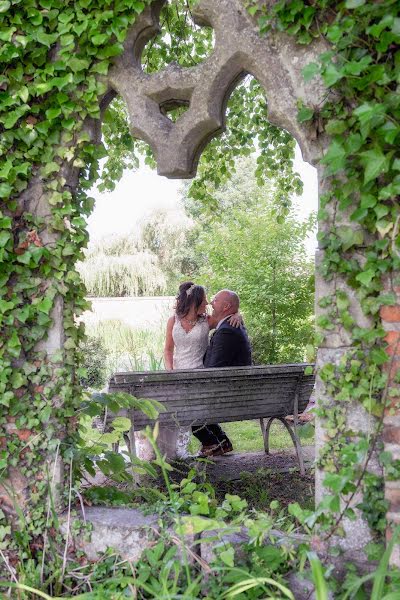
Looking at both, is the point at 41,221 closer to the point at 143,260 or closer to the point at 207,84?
the point at 207,84

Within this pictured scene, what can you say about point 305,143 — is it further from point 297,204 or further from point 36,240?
point 297,204

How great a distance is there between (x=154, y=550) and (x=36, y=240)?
5.28ft

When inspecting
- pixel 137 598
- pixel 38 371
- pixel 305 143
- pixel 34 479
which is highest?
pixel 305 143

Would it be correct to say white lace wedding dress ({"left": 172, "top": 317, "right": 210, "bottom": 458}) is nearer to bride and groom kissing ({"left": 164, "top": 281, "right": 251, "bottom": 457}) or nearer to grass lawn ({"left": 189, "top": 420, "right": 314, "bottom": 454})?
bride and groom kissing ({"left": 164, "top": 281, "right": 251, "bottom": 457})

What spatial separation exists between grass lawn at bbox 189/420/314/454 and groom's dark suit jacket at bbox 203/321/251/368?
1104 millimetres

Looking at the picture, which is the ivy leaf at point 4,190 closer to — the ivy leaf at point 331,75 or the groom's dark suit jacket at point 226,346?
the ivy leaf at point 331,75

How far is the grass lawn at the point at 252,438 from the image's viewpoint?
6668mm

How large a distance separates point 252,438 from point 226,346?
204 cm

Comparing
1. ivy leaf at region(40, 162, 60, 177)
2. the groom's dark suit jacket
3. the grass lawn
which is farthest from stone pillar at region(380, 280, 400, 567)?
the grass lawn

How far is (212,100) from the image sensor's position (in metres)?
3.14

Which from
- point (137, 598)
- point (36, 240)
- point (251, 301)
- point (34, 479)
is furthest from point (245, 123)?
point (137, 598)

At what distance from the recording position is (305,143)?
9.32 ft

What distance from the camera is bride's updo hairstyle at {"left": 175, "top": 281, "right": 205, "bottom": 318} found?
5652 mm

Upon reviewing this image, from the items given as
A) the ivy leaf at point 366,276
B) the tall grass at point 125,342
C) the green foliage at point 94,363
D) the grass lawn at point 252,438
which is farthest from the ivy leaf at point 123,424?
the tall grass at point 125,342
